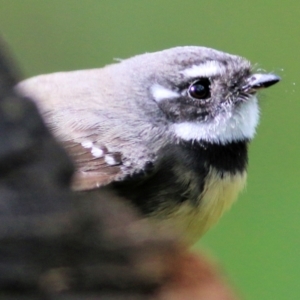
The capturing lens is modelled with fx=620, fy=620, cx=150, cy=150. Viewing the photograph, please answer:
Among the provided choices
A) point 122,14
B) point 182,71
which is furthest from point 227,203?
point 122,14

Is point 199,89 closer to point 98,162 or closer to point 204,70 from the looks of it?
point 204,70

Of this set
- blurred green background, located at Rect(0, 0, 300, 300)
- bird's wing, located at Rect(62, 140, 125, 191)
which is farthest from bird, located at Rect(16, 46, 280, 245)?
blurred green background, located at Rect(0, 0, 300, 300)

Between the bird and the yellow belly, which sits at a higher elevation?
the bird

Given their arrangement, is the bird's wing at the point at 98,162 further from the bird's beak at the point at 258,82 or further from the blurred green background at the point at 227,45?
the blurred green background at the point at 227,45

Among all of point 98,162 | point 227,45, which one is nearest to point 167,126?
point 98,162

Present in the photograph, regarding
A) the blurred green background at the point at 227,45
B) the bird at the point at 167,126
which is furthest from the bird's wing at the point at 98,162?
the blurred green background at the point at 227,45

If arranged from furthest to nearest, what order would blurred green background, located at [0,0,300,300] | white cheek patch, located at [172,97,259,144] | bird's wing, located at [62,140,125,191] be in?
blurred green background, located at [0,0,300,300], white cheek patch, located at [172,97,259,144], bird's wing, located at [62,140,125,191]

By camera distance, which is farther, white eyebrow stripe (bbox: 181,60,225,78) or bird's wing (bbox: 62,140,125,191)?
white eyebrow stripe (bbox: 181,60,225,78)

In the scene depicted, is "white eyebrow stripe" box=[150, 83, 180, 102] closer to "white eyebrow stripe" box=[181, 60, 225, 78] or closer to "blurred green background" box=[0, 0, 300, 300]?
"white eyebrow stripe" box=[181, 60, 225, 78]
